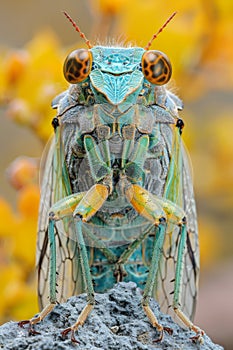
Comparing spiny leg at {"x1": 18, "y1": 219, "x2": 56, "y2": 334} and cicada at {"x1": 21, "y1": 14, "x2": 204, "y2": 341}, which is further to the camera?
cicada at {"x1": 21, "y1": 14, "x2": 204, "y2": 341}

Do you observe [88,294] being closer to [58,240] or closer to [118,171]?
[118,171]

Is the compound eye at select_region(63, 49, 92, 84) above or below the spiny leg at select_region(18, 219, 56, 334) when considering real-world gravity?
above

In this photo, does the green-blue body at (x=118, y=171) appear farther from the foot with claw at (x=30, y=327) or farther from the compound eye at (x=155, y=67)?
the foot with claw at (x=30, y=327)

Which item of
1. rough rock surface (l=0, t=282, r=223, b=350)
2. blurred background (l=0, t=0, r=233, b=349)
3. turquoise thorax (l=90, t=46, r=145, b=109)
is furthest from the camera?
blurred background (l=0, t=0, r=233, b=349)

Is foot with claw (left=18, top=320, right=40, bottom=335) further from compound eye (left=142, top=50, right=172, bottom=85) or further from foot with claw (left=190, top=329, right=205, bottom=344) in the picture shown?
compound eye (left=142, top=50, right=172, bottom=85)

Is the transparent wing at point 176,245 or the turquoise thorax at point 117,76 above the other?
the turquoise thorax at point 117,76

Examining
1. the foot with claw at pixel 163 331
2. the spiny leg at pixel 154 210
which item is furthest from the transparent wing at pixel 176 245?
the foot with claw at pixel 163 331

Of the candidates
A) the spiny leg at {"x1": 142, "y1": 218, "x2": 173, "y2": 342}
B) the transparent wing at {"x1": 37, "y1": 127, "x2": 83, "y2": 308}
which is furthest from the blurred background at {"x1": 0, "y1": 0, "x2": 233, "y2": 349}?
the spiny leg at {"x1": 142, "y1": 218, "x2": 173, "y2": 342}
